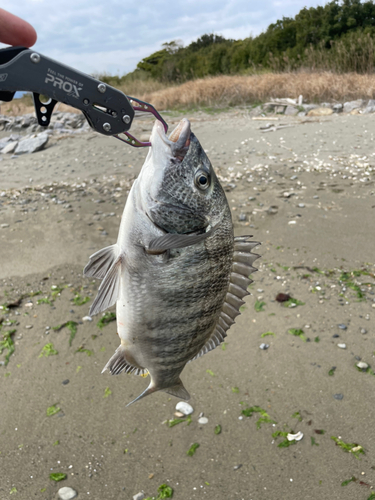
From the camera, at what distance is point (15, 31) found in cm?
215

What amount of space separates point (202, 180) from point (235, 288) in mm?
598

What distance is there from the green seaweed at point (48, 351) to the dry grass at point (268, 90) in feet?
48.8

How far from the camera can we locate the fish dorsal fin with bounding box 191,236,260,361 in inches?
77.4

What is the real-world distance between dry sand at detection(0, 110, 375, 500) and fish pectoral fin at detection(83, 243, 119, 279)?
2.51 meters

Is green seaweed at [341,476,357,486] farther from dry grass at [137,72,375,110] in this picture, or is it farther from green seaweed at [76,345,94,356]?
dry grass at [137,72,375,110]

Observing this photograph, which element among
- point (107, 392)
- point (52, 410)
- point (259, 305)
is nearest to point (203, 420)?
point (107, 392)

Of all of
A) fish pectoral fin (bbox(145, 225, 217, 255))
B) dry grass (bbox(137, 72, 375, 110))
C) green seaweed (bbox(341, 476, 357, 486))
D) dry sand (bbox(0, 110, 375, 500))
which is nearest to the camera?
fish pectoral fin (bbox(145, 225, 217, 255))

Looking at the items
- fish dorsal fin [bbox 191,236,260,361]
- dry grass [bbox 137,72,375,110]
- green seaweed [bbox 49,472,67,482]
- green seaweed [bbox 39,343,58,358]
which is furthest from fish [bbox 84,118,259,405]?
dry grass [bbox 137,72,375,110]

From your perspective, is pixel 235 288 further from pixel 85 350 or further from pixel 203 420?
pixel 85 350

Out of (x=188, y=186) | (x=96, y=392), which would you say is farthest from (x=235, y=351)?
(x=188, y=186)

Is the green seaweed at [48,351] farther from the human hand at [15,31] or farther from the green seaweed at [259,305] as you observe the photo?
the human hand at [15,31]

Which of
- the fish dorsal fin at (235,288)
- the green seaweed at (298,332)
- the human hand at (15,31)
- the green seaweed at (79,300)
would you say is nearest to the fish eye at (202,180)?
the fish dorsal fin at (235,288)

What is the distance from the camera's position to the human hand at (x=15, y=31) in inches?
82.6

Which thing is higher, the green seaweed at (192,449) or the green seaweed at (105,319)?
the green seaweed at (105,319)
